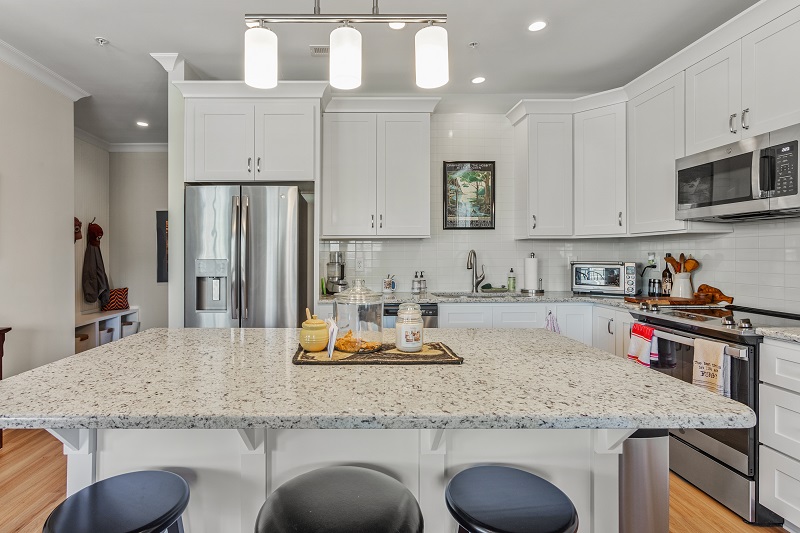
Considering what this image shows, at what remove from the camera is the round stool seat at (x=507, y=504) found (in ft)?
2.98

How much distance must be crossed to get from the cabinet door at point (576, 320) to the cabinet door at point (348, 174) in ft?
5.76

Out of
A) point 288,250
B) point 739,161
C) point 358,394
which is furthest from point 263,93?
point 739,161

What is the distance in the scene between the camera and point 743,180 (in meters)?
2.30

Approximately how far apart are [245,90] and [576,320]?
10.5 feet

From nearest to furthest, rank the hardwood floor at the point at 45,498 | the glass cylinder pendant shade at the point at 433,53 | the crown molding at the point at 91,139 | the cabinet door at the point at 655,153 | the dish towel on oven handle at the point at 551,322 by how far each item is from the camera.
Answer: the glass cylinder pendant shade at the point at 433,53, the hardwood floor at the point at 45,498, the cabinet door at the point at 655,153, the dish towel on oven handle at the point at 551,322, the crown molding at the point at 91,139

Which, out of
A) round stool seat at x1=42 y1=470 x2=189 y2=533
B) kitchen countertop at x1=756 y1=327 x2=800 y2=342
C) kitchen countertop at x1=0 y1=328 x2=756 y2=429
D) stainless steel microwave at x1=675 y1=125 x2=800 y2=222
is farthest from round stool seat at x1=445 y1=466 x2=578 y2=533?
stainless steel microwave at x1=675 y1=125 x2=800 y2=222

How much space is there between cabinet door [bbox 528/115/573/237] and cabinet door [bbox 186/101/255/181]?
2.38 m

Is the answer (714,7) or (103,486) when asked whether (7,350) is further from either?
(714,7)

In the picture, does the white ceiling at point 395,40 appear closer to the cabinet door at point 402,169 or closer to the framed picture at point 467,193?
the cabinet door at point 402,169

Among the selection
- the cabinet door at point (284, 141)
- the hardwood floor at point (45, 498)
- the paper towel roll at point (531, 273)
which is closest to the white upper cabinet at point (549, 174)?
the paper towel roll at point (531, 273)

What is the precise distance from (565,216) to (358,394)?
3162 mm

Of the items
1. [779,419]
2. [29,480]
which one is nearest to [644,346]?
[779,419]

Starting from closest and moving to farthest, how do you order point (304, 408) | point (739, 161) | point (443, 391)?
point (304, 408), point (443, 391), point (739, 161)

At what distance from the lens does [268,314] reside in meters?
3.00
